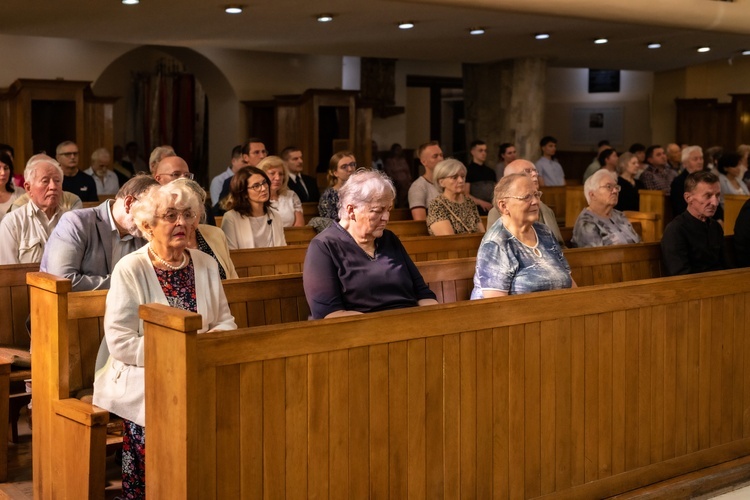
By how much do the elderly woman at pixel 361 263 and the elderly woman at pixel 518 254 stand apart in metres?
0.33

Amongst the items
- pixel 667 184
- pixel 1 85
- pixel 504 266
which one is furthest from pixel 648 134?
pixel 504 266

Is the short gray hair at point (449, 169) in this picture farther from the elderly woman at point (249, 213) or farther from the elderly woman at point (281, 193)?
the elderly woman at point (249, 213)

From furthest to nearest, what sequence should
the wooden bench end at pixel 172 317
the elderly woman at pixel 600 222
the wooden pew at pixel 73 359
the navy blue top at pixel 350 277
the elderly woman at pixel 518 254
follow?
the elderly woman at pixel 600 222
the elderly woman at pixel 518 254
the navy blue top at pixel 350 277
the wooden pew at pixel 73 359
the wooden bench end at pixel 172 317

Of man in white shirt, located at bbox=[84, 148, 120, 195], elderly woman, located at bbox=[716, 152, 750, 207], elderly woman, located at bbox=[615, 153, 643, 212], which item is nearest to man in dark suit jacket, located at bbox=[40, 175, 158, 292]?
elderly woman, located at bbox=[615, 153, 643, 212]

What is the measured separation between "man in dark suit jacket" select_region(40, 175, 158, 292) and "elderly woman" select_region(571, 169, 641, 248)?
2.71 meters

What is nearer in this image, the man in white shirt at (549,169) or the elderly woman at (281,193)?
the elderly woman at (281,193)

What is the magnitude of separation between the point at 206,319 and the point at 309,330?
2.14 feet

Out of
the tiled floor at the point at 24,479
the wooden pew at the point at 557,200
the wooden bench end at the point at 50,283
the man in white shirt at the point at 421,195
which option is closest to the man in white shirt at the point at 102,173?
the man in white shirt at the point at 421,195

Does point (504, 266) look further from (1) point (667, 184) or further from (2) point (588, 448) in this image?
(1) point (667, 184)

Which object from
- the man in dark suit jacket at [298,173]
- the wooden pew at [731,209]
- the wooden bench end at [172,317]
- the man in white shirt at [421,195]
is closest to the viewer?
the wooden bench end at [172,317]

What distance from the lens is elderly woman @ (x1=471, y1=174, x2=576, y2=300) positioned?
436 cm

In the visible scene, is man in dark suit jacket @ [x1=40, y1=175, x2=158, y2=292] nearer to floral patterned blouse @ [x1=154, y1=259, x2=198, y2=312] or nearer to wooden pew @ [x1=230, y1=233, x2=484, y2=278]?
floral patterned blouse @ [x1=154, y1=259, x2=198, y2=312]

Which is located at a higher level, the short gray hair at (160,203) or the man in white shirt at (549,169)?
the man in white shirt at (549,169)

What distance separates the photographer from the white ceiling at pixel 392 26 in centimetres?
876
